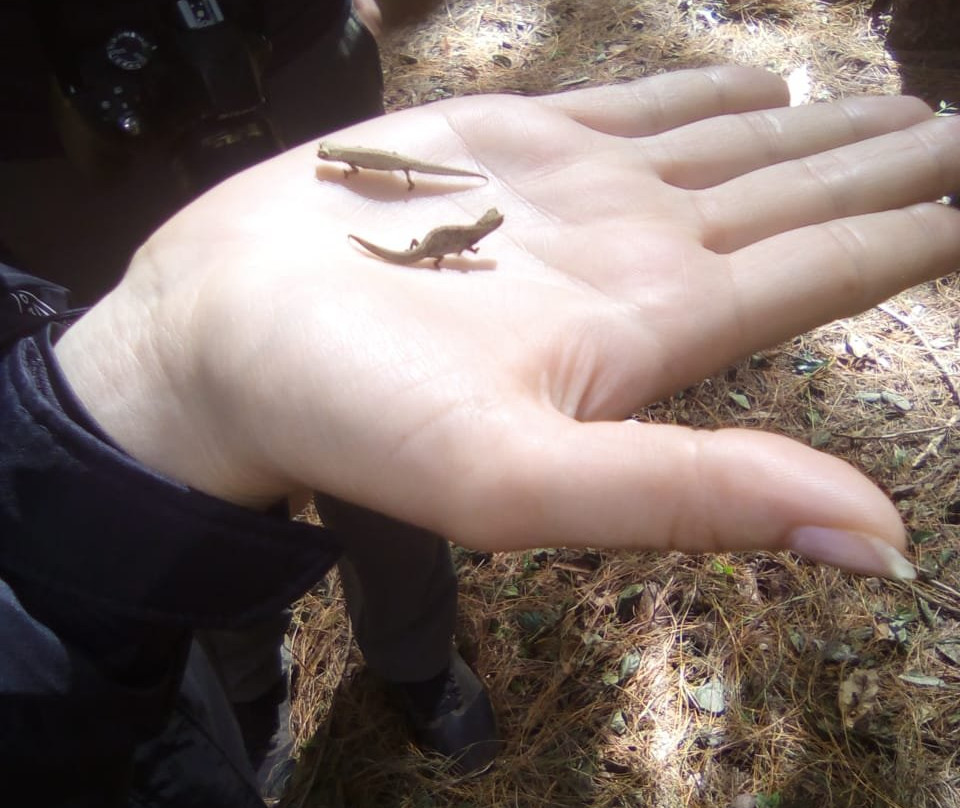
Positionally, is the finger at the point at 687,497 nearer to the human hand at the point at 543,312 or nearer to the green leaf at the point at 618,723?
the human hand at the point at 543,312

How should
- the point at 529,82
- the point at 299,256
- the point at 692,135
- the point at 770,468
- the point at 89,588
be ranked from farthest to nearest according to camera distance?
the point at 529,82
the point at 692,135
the point at 299,256
the point at 89,588
the point at 770,468

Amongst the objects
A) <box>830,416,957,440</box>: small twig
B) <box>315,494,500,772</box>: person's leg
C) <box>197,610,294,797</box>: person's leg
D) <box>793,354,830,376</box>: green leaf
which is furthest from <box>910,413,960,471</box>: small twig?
<box>197,610,294,797</box>: person's leg

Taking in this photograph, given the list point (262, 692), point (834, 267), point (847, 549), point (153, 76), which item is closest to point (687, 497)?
point (847, 549)

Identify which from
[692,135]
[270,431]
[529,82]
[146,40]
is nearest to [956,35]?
[529,82]

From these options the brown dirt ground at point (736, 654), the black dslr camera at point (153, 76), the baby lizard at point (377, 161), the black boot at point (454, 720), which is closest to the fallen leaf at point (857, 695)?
the brown dirt ground at point (736, 654)

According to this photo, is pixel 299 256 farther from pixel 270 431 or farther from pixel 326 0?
pixel 326 0

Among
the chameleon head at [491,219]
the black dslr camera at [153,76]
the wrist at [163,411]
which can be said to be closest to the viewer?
the wrist at [163,411]

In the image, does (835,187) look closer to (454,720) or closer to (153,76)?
(153,76)

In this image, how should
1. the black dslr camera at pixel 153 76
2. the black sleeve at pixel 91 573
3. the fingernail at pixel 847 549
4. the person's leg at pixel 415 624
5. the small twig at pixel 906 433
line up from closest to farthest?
the fingernail at pixel 847 549 < the black sleeve at pixel 91 573 < the black dslr camera at pixel 153 76 < the person's leg at pixel 415 624 < the small twig at pixel 906 433
